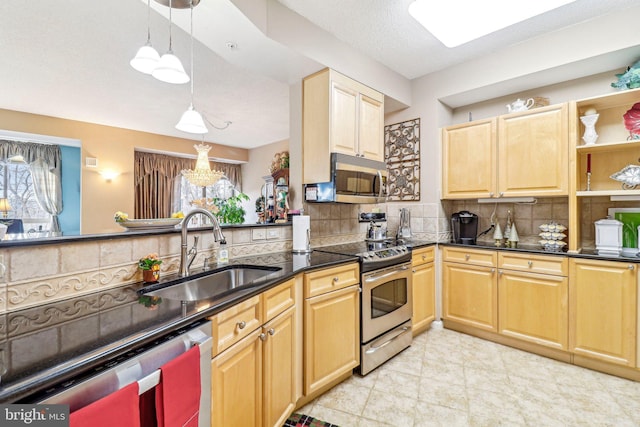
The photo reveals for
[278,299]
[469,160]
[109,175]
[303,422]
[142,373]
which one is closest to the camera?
[142,373]

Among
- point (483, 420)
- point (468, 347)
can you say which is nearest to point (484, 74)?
point (468, 347)

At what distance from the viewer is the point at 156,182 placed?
6133 millimetres

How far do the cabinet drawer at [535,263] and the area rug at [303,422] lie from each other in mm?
1998

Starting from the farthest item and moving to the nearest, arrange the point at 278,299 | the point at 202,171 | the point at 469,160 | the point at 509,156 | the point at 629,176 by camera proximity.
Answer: the point at 202,171 < the point at 469,160 < the point at 509,156 < the point at 629,176 < the point at 278,299

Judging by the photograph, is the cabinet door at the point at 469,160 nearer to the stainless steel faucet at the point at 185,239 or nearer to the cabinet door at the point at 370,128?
the cabinet door at the point at 370,128

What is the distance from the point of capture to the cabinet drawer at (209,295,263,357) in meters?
1.11

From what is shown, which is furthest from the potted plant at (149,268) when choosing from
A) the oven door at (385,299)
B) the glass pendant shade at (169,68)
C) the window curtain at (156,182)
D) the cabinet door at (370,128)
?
the window curtain at (156,182)

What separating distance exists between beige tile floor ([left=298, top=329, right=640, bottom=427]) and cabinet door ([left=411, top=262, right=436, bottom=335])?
14.3 inches

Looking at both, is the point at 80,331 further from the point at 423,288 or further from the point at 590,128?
the point at 590,128

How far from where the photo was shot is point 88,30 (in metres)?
2.36

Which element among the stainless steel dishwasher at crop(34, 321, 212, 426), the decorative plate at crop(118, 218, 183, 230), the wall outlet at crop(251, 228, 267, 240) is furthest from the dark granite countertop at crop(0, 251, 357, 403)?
the wall outlet at crop(251, 228, 267, 240)

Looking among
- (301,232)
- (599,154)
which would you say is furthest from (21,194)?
(599,154)

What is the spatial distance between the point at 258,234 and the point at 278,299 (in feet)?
2.57

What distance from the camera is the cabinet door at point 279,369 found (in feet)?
4.69
